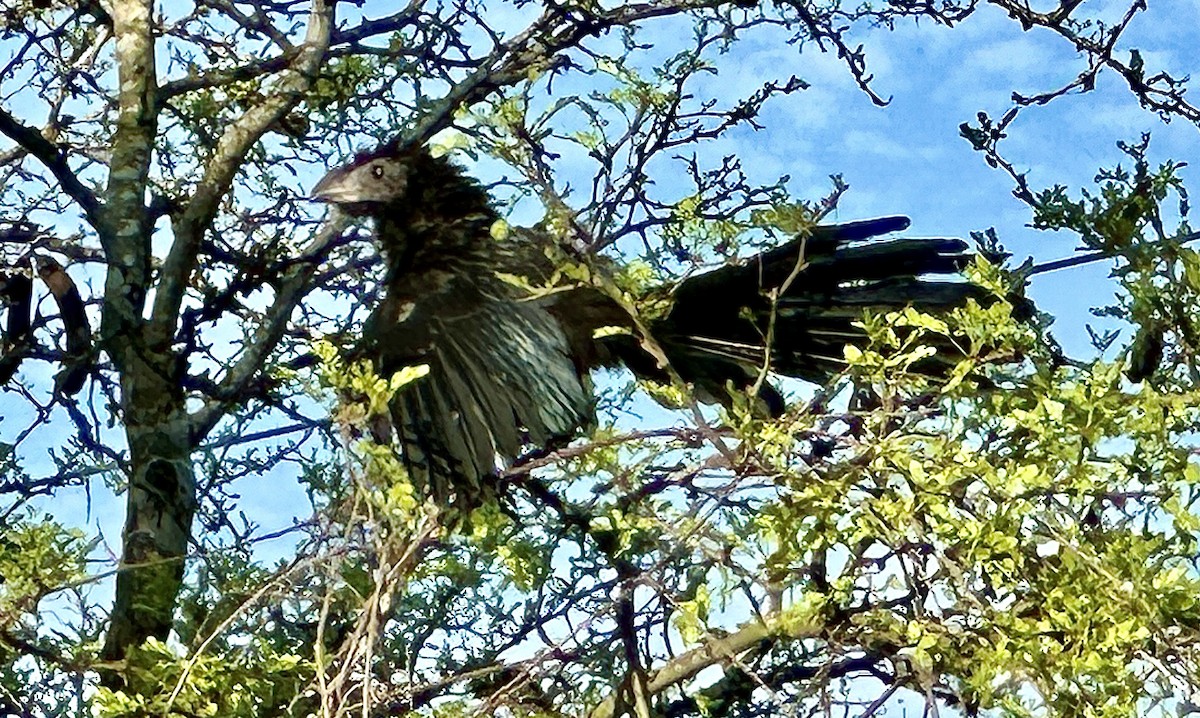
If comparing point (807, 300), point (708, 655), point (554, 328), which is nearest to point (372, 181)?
point (554, 328)

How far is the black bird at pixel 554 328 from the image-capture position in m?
1.78

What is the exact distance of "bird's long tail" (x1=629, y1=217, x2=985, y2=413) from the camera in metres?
1.80

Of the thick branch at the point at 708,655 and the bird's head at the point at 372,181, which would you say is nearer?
the thick branch at the point at 708,655

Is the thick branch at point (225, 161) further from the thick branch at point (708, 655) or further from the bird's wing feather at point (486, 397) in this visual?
the thick branch at point (708, 655)

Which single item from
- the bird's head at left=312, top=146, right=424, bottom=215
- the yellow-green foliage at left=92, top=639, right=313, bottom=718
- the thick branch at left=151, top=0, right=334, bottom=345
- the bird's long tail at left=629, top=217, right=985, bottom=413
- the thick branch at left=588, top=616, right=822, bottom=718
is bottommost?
the thick branch at left=588, top=616, right=822, bottom=718

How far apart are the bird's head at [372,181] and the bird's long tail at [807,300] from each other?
77cm

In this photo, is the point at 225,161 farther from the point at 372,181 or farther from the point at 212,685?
the point at 212,685

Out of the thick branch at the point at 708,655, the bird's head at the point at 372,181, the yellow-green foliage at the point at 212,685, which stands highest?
the bird's head at the point at 372,181

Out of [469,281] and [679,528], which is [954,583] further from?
[469,281]

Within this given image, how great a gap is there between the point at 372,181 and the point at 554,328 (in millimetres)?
607

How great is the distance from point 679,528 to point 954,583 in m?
0.30

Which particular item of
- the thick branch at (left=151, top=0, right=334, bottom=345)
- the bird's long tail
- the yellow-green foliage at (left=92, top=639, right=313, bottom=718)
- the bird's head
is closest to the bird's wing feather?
the bird's long tail

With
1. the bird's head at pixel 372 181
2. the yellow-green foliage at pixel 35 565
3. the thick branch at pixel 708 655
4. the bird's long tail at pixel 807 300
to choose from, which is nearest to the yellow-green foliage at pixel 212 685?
the yellow-green foliage at pixel 35 565

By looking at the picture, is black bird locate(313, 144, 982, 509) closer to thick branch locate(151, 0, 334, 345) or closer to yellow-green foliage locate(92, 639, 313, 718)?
yellow-green foliage locate(92, 639, 313, 718)
